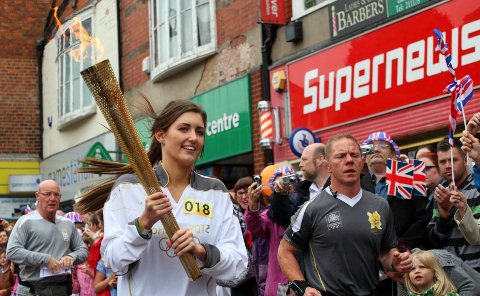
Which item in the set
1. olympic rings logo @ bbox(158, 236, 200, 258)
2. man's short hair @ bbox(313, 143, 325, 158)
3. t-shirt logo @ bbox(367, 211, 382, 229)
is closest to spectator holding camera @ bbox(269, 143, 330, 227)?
man's short hair @ bbox(313, 143, 325, 158)

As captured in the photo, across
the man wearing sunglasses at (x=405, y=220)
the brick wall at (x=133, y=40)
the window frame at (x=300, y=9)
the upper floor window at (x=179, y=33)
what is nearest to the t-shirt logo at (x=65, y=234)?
the man wearing sunglasses at (x=405, y=220)

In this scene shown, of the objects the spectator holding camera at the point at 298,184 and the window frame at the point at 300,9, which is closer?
the spectator holding camera at the point at 298,184

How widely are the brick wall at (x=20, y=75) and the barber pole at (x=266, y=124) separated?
38.5ft

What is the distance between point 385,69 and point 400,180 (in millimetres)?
4826

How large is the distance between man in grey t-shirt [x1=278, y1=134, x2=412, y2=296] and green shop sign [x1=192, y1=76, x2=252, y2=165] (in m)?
9.50

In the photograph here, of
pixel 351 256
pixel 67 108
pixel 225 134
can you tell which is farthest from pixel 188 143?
pixel 67 108

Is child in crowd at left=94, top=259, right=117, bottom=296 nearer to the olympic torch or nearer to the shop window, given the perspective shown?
the shop window

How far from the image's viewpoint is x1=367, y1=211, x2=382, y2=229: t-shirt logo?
5684 millimetres

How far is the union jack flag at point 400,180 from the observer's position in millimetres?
7371

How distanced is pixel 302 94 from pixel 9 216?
1287 cm

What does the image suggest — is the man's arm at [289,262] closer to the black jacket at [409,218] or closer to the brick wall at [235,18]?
the black jacket at [409,218]

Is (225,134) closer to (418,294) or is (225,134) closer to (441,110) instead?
(441,110)

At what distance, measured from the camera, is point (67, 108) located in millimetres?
23078

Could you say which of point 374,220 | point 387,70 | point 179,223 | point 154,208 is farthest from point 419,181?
point 387,70
